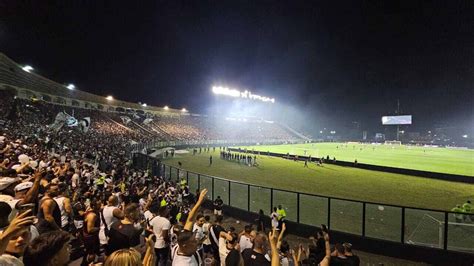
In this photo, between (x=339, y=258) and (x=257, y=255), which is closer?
(x=257, y=255)

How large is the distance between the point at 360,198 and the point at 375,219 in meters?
5.49

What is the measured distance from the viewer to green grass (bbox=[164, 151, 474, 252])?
10.3 meters

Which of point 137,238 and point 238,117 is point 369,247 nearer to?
point 137,238

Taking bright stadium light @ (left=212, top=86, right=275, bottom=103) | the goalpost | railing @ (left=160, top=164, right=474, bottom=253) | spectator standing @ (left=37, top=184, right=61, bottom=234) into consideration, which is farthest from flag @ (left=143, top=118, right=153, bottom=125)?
spectator standing @ (left=37, top=184, right=61, bottom=234)

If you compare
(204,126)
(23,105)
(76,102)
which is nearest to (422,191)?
(23,105)

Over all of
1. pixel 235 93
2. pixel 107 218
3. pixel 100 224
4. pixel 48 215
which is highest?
pixel 235 93

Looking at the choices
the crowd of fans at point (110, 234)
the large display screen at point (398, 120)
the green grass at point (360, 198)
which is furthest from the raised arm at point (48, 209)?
the large display screen at point (398, 120)

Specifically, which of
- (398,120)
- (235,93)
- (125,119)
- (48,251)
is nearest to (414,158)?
(48,251)

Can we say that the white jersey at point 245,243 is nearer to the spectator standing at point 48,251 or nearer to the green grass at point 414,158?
the spectator standing at point 48,251

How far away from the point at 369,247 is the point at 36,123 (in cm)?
3566

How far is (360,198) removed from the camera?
16.6 m

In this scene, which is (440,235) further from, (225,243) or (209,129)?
(209,129)

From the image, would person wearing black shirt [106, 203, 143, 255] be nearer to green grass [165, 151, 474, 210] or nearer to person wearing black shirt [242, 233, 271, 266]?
person wearing black shirt [242, 233, 271, 266]

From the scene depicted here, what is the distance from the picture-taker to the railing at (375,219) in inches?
355
